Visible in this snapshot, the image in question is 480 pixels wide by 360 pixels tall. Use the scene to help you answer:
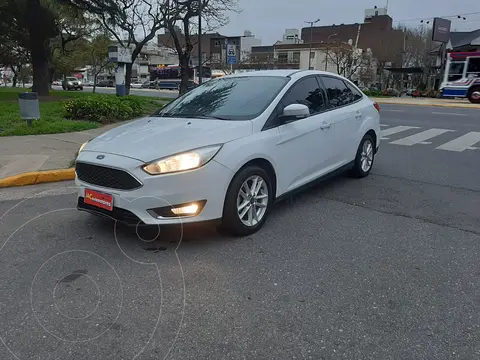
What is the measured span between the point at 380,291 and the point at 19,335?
8.23 feet

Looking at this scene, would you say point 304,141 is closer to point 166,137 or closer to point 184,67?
point 166,137

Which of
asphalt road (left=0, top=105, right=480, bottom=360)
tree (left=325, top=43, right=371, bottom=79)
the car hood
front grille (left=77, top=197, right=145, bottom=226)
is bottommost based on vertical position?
asphalt road (left=0, top=105, right=480, bottom=360)

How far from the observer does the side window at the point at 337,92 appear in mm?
5336

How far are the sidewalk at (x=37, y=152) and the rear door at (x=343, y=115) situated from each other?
14.3 ft

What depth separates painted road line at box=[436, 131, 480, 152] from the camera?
919cm

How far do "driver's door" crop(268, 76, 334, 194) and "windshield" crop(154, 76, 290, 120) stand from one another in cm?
23

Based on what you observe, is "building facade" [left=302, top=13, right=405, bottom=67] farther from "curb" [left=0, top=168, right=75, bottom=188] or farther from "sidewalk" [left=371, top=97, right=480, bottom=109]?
"curb" [left=0, top=168, right=75, bottom=188]

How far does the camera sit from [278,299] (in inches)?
113

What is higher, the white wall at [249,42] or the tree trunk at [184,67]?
the white wall at [249,42]

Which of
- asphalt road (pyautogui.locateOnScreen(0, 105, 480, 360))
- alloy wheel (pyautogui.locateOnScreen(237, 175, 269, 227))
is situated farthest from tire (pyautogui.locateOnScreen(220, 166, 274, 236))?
Answer: asphalt road (pyautogui.locateOnScreen(0, 105, 480, 360))

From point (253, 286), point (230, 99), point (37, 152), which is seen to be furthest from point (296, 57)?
point (253, 286)

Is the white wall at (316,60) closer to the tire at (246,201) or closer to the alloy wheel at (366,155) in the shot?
the alloy wheel at (366,155)

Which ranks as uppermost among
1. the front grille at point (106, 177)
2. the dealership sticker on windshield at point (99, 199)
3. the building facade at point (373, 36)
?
the building facade at point (373, 36)

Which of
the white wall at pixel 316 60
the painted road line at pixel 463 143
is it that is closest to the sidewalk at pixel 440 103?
the painted road line at pixel 463 143
